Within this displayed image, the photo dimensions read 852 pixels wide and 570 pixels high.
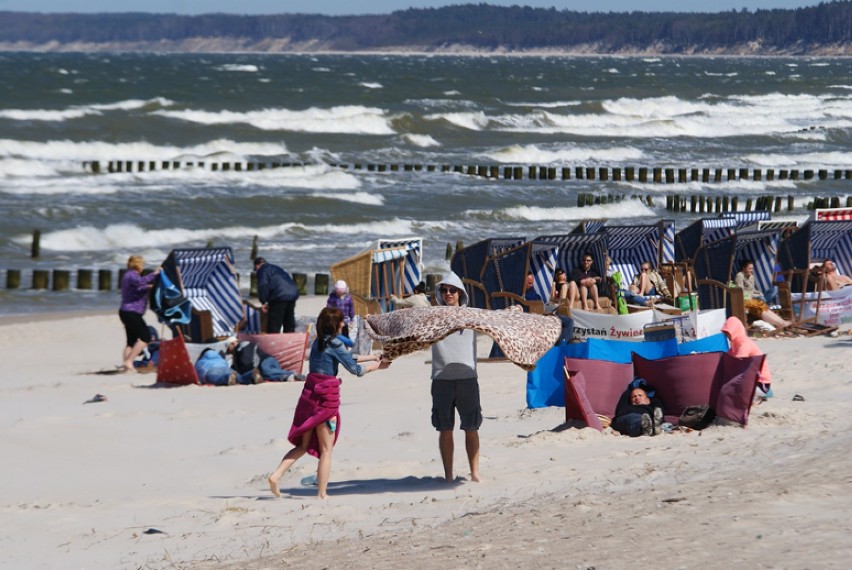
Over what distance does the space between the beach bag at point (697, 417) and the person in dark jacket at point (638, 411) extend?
0.54 ft

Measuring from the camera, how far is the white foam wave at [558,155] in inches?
2013

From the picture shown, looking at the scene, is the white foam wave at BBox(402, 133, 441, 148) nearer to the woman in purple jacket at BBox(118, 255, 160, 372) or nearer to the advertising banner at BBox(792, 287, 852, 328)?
the advertising banner at BBox(792, 287, 852, 328)

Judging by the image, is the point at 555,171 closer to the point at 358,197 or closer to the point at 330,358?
the point at 358,197

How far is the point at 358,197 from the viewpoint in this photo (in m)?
35.9

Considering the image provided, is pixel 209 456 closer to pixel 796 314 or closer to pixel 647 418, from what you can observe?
pixel 647 418

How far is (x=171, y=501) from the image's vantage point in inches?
348

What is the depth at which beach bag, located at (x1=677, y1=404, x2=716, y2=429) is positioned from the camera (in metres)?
9.93

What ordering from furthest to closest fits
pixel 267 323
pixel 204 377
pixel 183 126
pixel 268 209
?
pixel 183 126 < pixel 268 209 < pixel 267 323 < pixel 204 377

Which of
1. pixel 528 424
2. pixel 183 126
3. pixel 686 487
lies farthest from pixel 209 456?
pixel 183 126

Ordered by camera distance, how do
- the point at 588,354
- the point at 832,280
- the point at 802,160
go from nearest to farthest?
1. the point at 588,354
2. the point at 832,280
3. the point at 802,160

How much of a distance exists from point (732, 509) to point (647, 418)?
2823mm

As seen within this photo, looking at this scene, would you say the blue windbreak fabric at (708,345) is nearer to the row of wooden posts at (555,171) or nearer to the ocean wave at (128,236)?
the ocean wave at (128,236)

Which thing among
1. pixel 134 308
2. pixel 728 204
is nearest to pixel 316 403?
pixel 134 308

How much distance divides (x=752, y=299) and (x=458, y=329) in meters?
7.97
